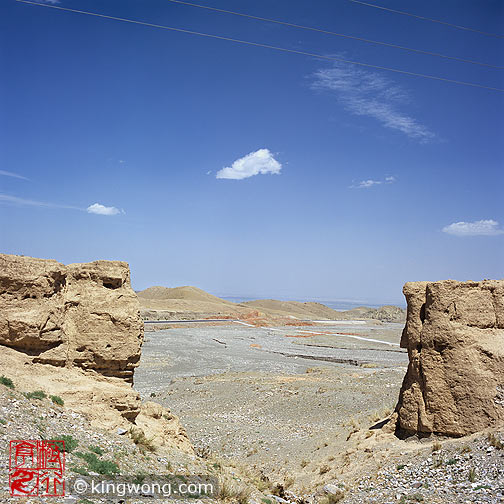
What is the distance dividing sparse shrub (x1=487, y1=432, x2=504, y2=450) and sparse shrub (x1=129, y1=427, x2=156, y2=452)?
798 centimetres

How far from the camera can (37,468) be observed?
7230 mm

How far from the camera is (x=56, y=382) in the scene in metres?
10.7

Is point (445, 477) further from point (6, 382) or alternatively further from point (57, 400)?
point (6, 382)

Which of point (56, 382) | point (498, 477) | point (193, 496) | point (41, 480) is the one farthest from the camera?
point (56, 382)

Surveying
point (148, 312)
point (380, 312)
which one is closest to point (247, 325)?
point (148, 312)

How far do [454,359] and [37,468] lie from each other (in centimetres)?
1028

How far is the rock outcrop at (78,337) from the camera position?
10.5 m

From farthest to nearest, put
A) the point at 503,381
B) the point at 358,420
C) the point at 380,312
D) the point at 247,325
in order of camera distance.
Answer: the point at 380,312 < the point at 247,325 < the point at 358,420 < the point at 503,381

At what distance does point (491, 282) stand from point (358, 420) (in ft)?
26.8

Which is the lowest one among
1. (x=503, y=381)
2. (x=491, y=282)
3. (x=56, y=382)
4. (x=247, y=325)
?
(x=247, y=325)

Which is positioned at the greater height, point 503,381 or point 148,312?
point 503,381

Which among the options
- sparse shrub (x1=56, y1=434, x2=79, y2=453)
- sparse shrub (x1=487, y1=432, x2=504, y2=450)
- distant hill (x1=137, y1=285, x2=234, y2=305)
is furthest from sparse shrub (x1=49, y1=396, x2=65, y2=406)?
distant hill (x1=137, y1=285, x2=234, y2=305)

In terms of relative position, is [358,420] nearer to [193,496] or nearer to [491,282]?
[491,282]

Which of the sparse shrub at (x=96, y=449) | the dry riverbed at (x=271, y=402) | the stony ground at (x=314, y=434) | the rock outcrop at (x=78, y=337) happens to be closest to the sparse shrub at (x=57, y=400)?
the rock outcrop at (x=78, y=337)
